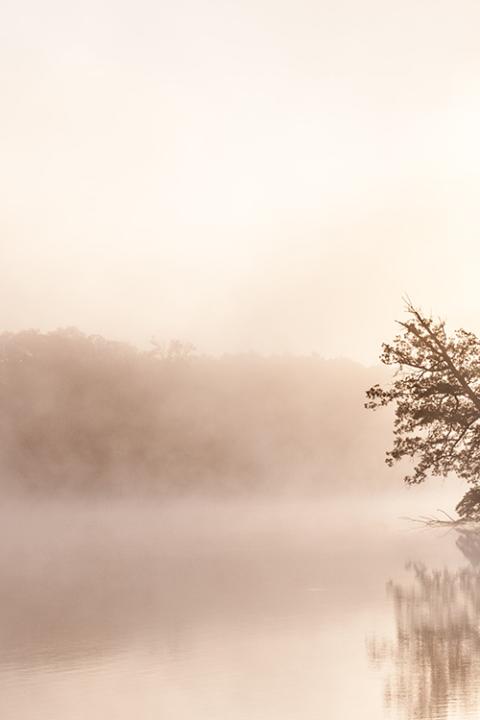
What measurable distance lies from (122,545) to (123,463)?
95001mm

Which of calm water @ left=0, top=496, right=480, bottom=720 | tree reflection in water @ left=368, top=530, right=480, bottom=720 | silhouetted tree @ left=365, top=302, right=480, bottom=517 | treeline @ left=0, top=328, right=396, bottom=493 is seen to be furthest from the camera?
treeline @ left=0, top=328, right=396, bottom=493

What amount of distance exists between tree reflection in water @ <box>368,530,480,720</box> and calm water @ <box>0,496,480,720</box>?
1.9 inches

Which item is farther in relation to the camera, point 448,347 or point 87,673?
point 448,347

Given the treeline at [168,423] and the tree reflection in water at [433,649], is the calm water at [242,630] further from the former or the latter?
the treeline at [168,423]

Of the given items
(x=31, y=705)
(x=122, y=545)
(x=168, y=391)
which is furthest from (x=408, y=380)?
(x=168, y=391)

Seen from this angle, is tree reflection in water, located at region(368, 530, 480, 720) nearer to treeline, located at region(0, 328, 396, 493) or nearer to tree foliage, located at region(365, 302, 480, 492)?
tree foliage, located at region(365, 302, 480, 492)

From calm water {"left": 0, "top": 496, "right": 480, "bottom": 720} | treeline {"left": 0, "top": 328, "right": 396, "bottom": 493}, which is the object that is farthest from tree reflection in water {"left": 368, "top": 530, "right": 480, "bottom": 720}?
treeline {"left": 0, "top": 328, "right": 396, "bottom": 493}

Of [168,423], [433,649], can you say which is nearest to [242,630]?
[433,649]

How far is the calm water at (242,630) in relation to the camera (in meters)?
22.3

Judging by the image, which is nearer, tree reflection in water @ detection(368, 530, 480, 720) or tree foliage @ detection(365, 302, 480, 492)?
tree reflection in water @ detection(368, 530, 480, 720)

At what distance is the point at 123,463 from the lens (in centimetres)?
16450

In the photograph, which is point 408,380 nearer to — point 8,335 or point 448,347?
point 448,347

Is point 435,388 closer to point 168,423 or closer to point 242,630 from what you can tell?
point 242,630

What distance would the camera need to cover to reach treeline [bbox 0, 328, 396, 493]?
6235 inches
